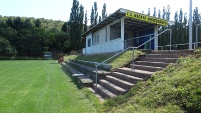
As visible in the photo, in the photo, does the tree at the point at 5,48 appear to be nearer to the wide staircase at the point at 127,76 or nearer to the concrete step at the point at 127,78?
the wide staircase at the point at 127,76

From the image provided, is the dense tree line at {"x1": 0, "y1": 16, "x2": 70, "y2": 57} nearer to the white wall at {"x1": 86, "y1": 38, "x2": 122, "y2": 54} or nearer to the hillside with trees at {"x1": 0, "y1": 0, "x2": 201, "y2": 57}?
the hillside with trees at {"x1": 0, "y1": 0, "x2": 201, "y2": 57}

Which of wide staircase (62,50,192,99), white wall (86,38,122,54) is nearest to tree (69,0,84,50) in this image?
white wall (86,38,122,54)

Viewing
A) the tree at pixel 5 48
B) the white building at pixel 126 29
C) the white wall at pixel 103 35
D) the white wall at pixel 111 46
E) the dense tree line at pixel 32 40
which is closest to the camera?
the white building at pixel 126 29

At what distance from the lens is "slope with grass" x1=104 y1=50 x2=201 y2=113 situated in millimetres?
3656

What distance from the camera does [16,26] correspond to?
51.3 m

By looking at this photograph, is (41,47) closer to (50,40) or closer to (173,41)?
(50,40)

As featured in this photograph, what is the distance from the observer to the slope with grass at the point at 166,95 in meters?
3.66

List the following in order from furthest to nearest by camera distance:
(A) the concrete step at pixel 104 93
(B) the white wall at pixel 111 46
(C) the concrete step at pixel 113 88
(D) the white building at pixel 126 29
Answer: (B) the white wall at pixel 111 46
(D) the white building at pixel 126 29
(A) the concrete step at pixel 104 93
(C) the concrete step at pixel 113 88

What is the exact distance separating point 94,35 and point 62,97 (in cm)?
1540

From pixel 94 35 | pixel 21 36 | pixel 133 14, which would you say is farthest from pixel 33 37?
pixel 133 14

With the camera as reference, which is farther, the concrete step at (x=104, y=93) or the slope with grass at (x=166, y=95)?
the concrete step at (x=104, y=93)

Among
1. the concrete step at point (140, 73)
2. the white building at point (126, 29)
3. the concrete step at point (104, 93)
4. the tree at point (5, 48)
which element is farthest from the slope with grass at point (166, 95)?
the tree at point (5, 48)

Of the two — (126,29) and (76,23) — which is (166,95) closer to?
(126,29)

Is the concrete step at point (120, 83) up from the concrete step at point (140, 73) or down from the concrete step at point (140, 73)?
down
